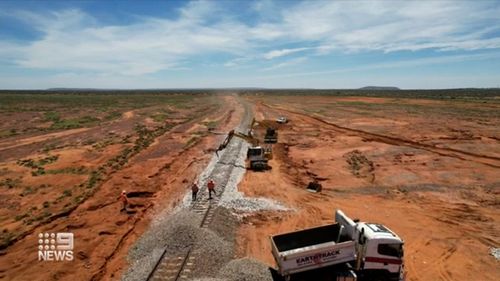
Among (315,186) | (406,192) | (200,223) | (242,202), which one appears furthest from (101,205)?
(406,192)

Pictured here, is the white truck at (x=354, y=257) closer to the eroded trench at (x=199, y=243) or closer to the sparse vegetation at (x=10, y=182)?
the eroded trench at (x=199, y=243)

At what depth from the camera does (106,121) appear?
7225 centimetres

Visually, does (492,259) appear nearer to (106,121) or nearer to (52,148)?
(52,148)

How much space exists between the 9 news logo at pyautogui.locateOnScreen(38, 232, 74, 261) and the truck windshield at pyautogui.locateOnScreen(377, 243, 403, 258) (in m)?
14.7

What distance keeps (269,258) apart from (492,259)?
1141cm

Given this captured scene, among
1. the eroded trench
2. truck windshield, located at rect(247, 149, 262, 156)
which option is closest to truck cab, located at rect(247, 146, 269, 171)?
truck windshield, located at rect(247, 149, 262, 156)

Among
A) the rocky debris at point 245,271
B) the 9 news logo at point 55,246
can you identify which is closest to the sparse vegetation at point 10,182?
the 9 news logo at point 55,246

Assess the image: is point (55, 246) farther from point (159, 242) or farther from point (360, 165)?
point (360, 165)

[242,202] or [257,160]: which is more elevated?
[257,160]

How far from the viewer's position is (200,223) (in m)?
20.8

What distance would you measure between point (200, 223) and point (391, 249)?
35.5 feet

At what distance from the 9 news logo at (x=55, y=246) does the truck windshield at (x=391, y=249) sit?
48.4ft

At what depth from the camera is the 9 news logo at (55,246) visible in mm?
18031

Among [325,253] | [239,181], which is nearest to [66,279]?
[325,253]
